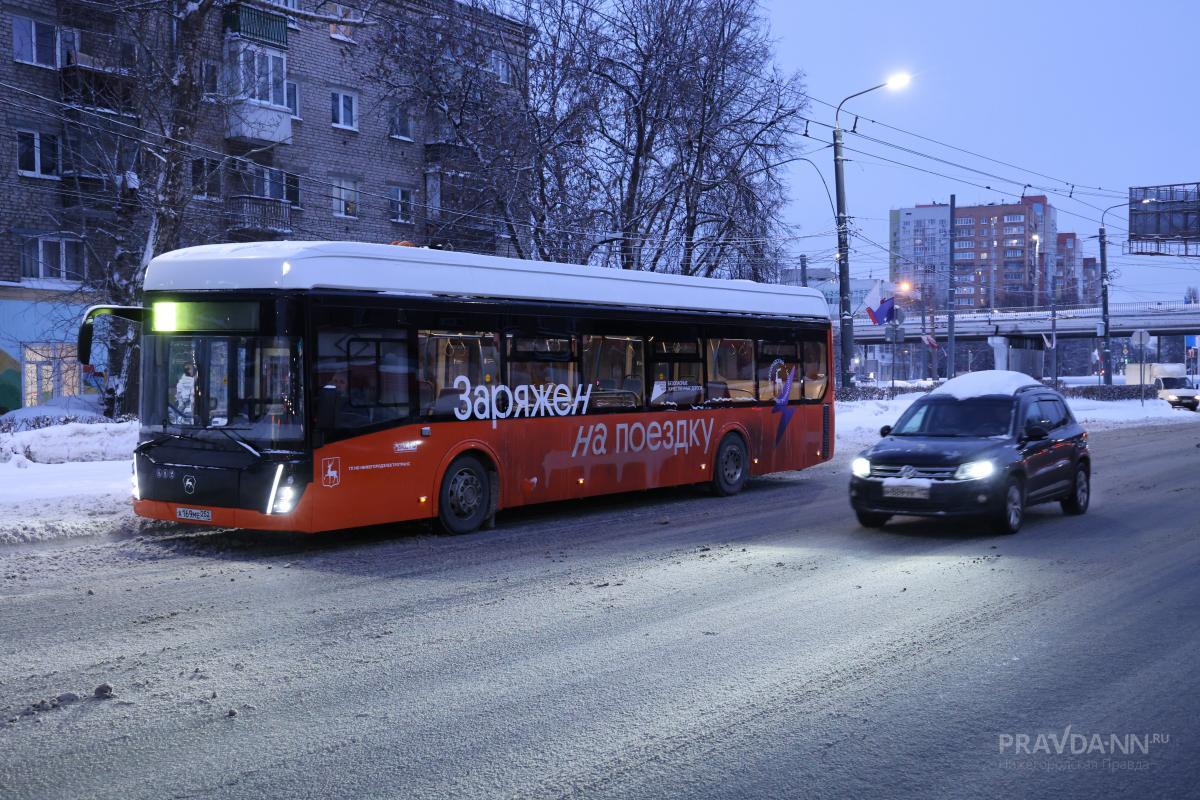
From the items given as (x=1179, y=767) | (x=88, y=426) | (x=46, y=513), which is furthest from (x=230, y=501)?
(x=88, y=426)

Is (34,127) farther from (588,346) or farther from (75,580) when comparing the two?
(75,580)

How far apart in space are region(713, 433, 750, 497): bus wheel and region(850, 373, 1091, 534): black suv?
347cm

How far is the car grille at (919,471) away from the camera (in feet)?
39.1

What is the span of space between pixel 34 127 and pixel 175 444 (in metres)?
24.7

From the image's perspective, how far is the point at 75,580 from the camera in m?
9.63

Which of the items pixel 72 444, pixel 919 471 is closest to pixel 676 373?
pixel 919 471

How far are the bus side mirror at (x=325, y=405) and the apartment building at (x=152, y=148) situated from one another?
15168 mm

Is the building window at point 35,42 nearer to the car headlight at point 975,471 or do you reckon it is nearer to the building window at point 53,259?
the building window at point 53,259

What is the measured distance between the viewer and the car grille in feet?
39.1

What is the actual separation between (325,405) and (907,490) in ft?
19.7

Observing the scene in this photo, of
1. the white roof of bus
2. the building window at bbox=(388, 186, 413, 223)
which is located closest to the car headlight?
the white roof of bus

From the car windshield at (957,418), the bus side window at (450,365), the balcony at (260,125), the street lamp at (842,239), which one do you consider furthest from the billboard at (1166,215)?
the bus side window at (450,365)

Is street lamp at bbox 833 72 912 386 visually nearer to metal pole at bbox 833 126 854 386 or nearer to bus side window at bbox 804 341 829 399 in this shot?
metal pole at bbox 833 126 854 386

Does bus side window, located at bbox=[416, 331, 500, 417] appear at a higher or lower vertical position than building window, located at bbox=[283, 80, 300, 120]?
lower
